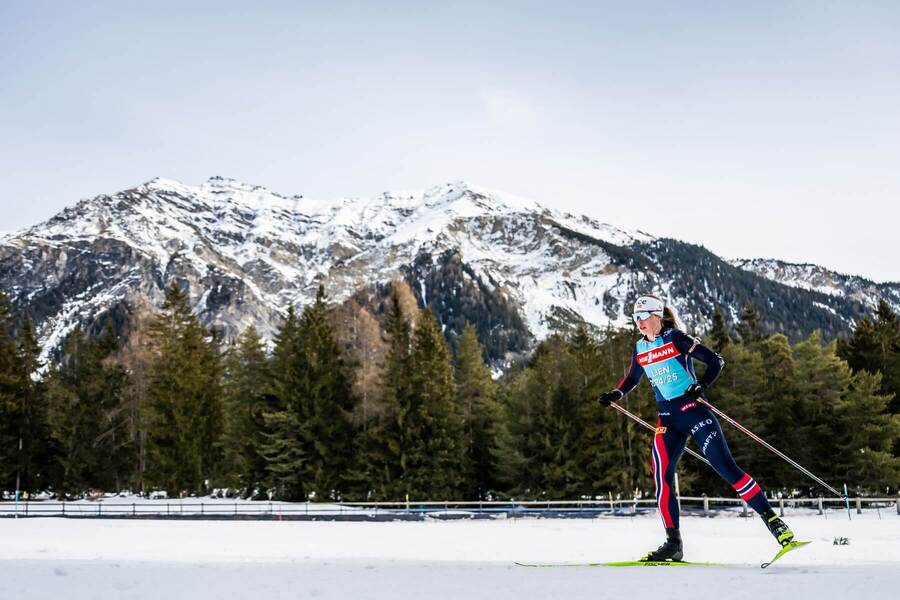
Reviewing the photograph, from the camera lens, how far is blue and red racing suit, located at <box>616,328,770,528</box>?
6.92 metres

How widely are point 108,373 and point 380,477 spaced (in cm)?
2558

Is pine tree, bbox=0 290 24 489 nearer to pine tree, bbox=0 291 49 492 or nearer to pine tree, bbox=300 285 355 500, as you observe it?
pine tree, bbox=0 291 49 492

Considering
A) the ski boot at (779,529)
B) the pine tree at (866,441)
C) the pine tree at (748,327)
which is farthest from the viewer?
the pine tree at (748,327)

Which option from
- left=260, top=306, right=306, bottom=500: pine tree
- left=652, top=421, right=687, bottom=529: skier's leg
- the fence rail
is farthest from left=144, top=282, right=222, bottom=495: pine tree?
left=652, top=421, right=687, bottom=529: skier's leg

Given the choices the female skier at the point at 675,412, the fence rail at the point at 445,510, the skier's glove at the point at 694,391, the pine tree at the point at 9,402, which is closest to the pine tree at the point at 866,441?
the fence rail at the point at 445,510

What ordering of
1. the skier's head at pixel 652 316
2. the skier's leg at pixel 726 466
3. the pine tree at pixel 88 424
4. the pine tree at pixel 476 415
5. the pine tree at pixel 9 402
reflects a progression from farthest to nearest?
the pine tree at pixel 88 424 → the pine tree at pixel 9 402 → the pine tree at pixel 476 415 → the skier's head at pixel 652 316 → the skier's leg at pixel 726 466

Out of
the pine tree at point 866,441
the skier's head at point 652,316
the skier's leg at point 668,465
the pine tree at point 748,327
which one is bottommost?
the pine tree at point 866,441

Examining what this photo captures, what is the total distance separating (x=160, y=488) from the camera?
45.1m

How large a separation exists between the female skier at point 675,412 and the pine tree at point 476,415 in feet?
104

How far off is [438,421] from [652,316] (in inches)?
1205

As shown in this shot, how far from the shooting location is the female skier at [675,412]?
6914mm

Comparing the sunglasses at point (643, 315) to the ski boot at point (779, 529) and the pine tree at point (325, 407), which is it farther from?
the pine tree at point (325, 407)

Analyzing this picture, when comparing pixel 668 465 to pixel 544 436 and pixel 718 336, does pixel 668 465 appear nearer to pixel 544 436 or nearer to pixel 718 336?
pixel 544 436

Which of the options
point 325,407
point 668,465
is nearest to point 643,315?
point 668,465
